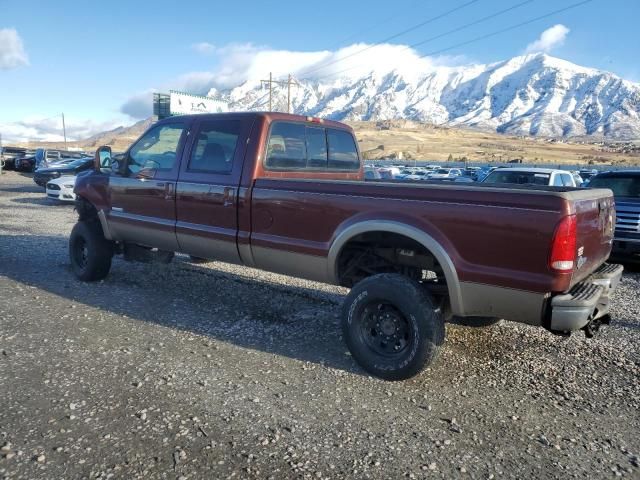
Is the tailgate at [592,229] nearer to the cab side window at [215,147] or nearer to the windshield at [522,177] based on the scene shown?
the cab side window at [215,147]

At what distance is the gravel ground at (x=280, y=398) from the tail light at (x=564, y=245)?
1.06m

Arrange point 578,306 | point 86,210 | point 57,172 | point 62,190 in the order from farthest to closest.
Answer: point 57,172
point 62,190
point 86,210
point 578,306

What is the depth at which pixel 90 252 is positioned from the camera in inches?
256

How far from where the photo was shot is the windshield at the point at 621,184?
9312 mm

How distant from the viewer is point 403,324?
4.07 m

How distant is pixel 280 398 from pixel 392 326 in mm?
1048

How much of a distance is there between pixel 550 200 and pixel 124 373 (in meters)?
3.32

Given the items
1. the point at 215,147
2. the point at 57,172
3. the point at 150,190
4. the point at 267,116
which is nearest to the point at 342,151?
the point at 267,116

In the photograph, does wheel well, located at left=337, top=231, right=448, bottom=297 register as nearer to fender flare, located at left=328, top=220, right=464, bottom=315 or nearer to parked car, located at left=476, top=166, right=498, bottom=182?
fender flare, located at left=328, top=220, right=464, bottom=315

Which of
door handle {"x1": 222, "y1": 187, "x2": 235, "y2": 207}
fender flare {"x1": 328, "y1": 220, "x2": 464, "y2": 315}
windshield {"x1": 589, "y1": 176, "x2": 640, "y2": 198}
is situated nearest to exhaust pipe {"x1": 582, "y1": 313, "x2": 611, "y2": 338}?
fender flare {"x1": 328, "y1": 220, "x2": 464, "y2": 315}

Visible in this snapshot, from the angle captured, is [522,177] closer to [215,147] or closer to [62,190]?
[215,147]

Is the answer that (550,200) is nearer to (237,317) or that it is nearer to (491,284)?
(491,284)

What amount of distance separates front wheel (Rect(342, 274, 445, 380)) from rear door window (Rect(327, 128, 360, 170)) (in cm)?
213

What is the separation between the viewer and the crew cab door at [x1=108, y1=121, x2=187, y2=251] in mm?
5633
